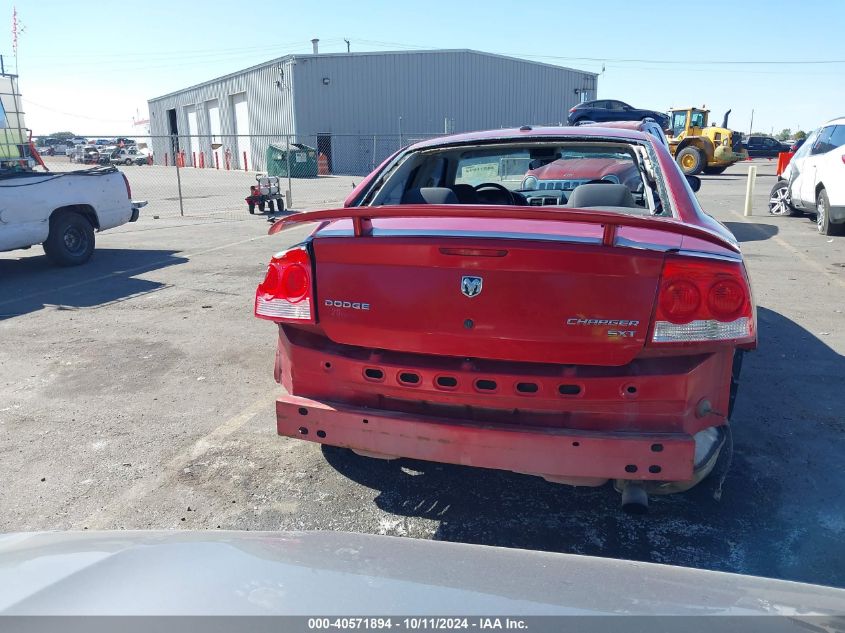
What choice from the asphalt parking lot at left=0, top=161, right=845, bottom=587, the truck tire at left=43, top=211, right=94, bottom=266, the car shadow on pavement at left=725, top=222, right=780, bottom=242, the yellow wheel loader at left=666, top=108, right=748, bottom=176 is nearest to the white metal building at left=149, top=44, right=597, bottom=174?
the yellow wheel loader at left=666, top=108, right=748, bottom=176

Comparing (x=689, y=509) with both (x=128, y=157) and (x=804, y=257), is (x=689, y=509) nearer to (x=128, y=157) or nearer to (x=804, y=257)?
(x=804, y=257)

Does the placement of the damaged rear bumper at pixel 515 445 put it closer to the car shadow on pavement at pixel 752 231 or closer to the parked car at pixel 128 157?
the car shadow on pavement at pixel 752 231

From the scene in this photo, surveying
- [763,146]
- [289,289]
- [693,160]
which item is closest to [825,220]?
[289,289]

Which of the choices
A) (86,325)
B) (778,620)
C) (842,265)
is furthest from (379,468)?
(842,265)

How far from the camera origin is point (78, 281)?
8.31 metres

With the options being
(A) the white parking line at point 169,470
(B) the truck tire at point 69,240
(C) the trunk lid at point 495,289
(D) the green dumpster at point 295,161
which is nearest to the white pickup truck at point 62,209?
(B) the truck tire at point 69,240

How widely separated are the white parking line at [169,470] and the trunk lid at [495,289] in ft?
4.38

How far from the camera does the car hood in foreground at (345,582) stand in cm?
129

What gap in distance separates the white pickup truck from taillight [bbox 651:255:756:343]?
27.8 ft

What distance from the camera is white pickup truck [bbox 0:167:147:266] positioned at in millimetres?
8398

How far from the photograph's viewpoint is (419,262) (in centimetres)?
254

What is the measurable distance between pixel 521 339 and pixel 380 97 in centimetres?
3720

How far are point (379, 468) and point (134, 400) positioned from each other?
1955 mm

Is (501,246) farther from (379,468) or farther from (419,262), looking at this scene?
(379,468)
